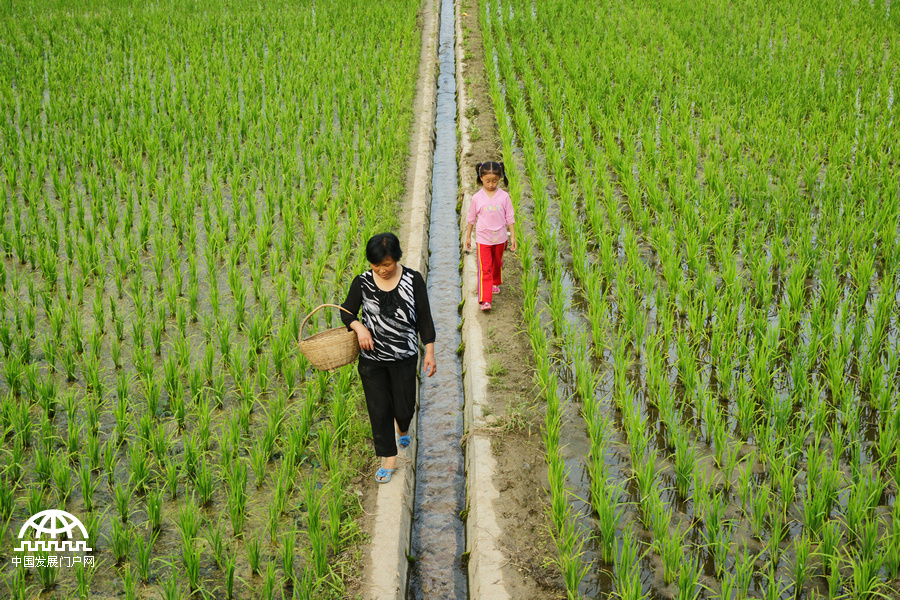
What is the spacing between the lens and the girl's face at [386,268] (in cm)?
308

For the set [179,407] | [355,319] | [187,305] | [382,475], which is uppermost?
[355,319]

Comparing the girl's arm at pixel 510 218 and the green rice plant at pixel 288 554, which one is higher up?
the girl's arm at pixel 510 218

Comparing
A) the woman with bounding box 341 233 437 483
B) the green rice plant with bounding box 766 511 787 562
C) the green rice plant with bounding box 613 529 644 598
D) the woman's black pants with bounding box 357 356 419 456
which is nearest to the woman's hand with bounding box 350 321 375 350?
the woman with bounding box 341 233 437 483

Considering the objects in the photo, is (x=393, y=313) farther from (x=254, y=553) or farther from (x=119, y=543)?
(x=119, y=543)

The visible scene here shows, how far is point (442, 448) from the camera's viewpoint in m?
4.08

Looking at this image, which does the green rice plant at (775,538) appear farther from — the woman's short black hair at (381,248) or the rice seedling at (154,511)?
the rice seedling at (154,511)

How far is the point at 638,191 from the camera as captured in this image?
6.32 m

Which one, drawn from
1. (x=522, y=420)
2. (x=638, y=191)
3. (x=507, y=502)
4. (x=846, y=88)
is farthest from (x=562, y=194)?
(x=846, y=88)

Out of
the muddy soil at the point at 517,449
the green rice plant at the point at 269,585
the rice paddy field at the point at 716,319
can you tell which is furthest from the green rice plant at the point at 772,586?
the green rice plant at the point at 269,585

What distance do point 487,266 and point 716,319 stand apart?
56.7 inches

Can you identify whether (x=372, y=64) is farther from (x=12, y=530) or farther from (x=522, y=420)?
(x=12, y=530)

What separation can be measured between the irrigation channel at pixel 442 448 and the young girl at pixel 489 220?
53 cm

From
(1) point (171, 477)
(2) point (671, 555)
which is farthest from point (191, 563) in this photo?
(2) point (671, 555)

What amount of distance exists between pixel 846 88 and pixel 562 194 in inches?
182
